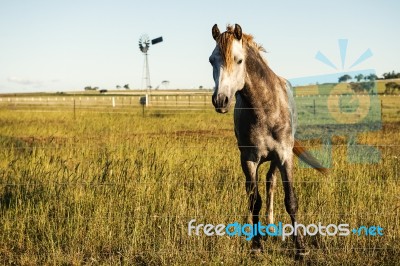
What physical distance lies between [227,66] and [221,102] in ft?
1.40

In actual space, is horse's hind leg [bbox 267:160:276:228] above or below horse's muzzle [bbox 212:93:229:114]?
below

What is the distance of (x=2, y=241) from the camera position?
497 centimetres

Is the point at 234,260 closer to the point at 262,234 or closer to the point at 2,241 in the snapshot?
the point at 262,234

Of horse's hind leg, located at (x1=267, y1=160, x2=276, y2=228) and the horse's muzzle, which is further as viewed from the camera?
horse's hind leg, located at (x1=267, y1=160, x2=276, y2=228)

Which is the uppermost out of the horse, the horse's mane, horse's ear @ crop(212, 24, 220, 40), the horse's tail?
horse's ear @ crop(212, 24, 220, 40)

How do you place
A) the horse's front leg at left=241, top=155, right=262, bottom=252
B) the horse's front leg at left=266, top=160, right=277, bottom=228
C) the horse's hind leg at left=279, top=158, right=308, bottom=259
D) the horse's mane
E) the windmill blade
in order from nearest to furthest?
the horse's mane
the horse's hind leg at left=279, top=158, right=308, bottom=259
the horse's front leg at left=241, top=155, right=262, bottom=252
the horse's front leg at left=266, top=160, right=277, bottom=228
the windmill blade

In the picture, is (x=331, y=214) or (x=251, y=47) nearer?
(x=251, y=47)

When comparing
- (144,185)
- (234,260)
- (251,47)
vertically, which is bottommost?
(234,260)

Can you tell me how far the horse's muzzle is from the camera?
3.97 metres

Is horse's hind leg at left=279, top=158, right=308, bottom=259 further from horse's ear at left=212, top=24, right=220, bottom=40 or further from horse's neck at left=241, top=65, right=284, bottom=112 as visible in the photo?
horse's ear at left=212, top=24, right=220, bottom=40

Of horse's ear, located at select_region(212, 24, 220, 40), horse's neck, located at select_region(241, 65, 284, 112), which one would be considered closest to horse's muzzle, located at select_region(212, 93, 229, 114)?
horse's neck, located at select_region(241, 65, 284, 112)

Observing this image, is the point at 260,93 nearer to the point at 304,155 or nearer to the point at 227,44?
the point at 227,44

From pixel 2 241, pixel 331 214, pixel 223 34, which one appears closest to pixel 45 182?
pixel 2 241

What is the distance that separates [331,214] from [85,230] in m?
3.05
